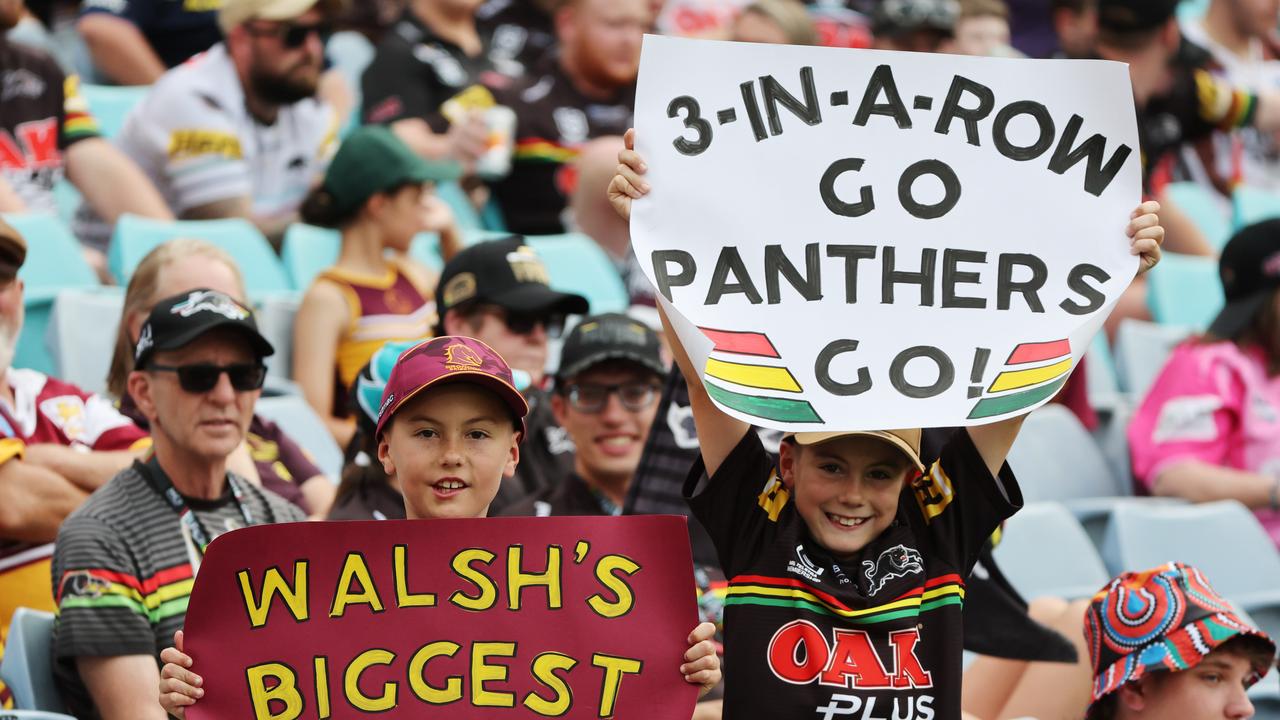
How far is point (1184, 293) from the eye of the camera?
7.54 meters

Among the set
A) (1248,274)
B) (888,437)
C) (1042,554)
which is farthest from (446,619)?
(1248,274)

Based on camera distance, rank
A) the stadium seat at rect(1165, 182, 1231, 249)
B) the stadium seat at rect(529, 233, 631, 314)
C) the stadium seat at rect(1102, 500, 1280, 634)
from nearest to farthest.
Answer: the stadium seat at rect(1102, 500, 1280, 634) < the stadium seat at rect(529, 233, 631, 314) < the stadium seat at rect(1165, 182, 1231, 249)

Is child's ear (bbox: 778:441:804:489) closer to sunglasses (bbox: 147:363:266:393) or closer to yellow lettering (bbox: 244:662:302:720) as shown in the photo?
yellow lettering (bbox: 244:662:302:720)

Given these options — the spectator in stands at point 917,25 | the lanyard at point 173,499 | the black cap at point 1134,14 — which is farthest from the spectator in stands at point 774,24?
the lanyard at point 173,499

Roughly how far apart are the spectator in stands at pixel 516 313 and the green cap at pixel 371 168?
39.8 inches

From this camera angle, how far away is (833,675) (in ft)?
9.54

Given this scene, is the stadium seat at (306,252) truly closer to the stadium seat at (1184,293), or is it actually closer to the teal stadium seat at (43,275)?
the teal stadium seat at (43,275)

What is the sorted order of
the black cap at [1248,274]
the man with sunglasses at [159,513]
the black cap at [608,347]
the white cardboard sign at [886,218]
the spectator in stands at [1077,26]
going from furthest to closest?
the spectator in stands at [1077,26]
the black cap at [1248,274]
the black cap at [608,347]
the man with sunglasses at [159,513]
the white cardboard sign at [886,218]

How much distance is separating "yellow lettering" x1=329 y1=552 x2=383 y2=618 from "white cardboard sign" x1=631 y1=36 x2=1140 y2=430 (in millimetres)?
636

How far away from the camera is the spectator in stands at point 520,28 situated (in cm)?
852

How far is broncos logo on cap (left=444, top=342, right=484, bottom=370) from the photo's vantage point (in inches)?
118

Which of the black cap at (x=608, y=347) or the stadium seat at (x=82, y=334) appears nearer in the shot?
the black cap at (x=608, y=347)

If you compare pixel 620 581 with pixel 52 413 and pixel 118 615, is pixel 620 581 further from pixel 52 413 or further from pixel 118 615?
pixel 52 413

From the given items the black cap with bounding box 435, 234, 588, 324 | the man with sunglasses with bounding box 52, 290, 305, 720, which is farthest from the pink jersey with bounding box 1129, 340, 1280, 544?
the man with sunglasses with bounding box 52, 290, 305, 720
